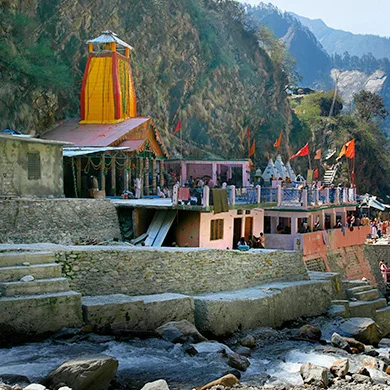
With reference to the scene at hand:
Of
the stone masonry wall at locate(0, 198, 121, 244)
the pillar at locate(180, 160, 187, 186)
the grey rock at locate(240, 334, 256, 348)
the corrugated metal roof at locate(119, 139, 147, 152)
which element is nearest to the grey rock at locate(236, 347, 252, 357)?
the grey rock at locate(240, 334, 256, 348)

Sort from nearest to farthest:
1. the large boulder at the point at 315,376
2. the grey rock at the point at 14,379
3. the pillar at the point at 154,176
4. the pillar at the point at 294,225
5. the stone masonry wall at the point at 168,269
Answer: the grey rock at the point at 14,379
the large boulder at the point at 315,376
the stone masonry wall at the point at 168,269
the pillar at the point at 294,225
the pillar at the point at 154,176

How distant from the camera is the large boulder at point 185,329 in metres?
14.1

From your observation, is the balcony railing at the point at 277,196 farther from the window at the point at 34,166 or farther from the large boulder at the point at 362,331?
the large boulder at the point at 362,331

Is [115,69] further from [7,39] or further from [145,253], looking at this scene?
[145,253]

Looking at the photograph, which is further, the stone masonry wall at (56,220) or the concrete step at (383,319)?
the concrete step at (383,319)

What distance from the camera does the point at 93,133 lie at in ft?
99.7

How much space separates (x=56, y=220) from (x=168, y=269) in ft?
18.1

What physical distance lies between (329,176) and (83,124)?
29112 mm

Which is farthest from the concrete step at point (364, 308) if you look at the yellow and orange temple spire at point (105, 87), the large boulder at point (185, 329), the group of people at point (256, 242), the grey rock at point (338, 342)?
the yellow and orange temple spire at point (105, 87)

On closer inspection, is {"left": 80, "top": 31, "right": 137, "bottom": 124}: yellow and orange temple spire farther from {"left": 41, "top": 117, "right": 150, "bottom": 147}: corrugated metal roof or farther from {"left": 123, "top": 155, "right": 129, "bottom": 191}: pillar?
{"left": 123, "top": 155, "right": 129, "bottom": 191}: pillar

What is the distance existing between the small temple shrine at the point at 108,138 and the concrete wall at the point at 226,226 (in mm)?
4572

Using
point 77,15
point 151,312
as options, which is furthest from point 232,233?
point 77,15

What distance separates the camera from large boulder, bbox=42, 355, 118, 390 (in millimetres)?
10234

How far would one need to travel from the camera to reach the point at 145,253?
1603 cm
